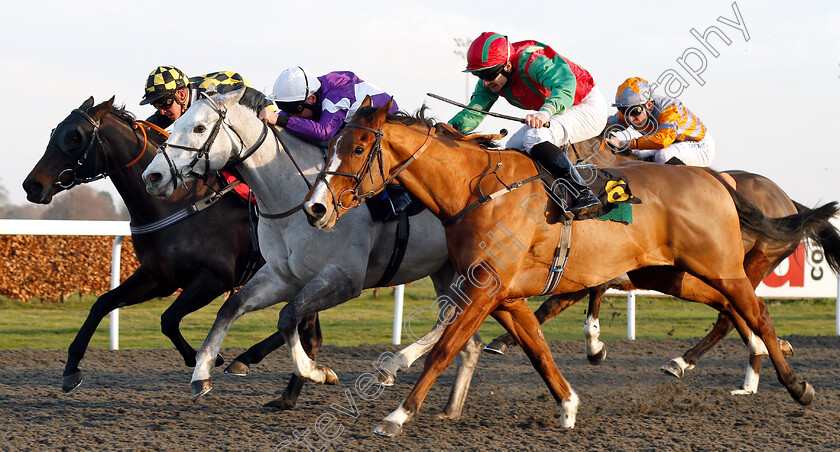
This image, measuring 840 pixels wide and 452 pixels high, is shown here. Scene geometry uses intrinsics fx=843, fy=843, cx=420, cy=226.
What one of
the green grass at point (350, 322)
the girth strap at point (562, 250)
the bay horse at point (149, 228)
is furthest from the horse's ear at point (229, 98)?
the green grass at point (350, 322)

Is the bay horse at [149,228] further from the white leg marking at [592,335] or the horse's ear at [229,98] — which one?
the white leg marking at [592,335]

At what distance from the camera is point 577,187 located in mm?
3887

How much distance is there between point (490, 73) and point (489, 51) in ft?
0.44

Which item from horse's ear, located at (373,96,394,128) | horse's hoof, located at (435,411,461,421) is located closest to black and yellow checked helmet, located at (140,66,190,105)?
horse's ear, located at (373,96,394,128)

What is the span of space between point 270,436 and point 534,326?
1.33 metres

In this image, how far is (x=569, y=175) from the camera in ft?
12.8

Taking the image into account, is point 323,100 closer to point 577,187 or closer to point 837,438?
point 577,187

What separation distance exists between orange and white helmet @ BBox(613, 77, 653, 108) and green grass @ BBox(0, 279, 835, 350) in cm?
249

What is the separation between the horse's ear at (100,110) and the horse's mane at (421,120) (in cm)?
199

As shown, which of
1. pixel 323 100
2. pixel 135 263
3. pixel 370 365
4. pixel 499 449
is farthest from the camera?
pixel 135 263

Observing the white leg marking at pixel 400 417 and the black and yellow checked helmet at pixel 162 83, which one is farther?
the black and yellow checked helmet at pixel 162 83

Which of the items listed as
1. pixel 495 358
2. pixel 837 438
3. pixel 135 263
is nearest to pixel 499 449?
pixel 837 438

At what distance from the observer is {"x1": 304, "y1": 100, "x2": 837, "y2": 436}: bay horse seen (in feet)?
11.6

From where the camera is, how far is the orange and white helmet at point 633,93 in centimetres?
559
